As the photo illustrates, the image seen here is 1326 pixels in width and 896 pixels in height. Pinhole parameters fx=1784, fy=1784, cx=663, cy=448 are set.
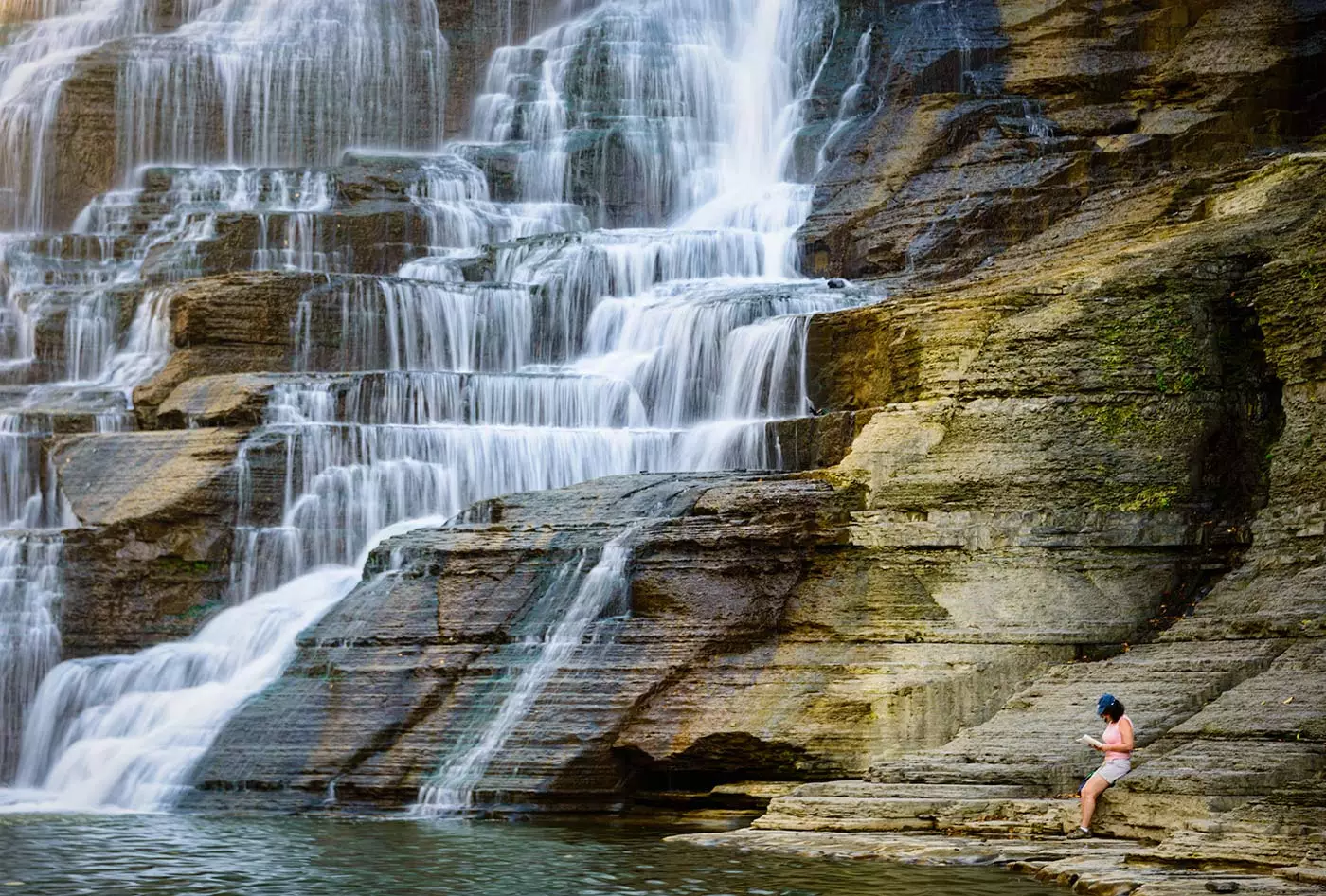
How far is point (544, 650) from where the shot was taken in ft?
61.7

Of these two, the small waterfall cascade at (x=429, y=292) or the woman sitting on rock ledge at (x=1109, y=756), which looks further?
the small waterfall cascade at (x=429, y=292)

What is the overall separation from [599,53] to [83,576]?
2050 centimetres

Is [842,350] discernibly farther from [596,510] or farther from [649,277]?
[649,277]

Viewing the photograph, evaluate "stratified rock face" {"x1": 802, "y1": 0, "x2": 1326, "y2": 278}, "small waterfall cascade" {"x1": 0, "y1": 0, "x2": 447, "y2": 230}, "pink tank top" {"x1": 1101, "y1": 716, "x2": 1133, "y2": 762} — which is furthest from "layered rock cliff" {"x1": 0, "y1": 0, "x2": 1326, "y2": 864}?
"small waterfall cascade" {"x1": 0, "y1": 0, "x2": 447, "y2": 230}

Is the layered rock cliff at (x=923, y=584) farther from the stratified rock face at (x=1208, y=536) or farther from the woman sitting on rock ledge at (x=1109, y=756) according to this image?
the woman sitting on rock ledge at (x=1109, y=756)

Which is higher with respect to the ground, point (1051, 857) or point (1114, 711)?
point (1114, 711)

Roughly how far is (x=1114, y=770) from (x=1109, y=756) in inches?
5.3

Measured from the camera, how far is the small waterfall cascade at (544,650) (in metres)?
18.0

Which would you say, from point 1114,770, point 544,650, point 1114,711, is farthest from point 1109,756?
point 544,650

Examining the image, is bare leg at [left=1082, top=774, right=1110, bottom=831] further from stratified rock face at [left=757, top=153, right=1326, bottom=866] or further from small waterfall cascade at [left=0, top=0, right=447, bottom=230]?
small waterfall cascade at [left=0, top=0, right=447, bottom=230]

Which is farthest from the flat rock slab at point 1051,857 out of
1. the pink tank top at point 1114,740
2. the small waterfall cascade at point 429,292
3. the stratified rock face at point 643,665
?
the small waterfall cascade at point 429,292

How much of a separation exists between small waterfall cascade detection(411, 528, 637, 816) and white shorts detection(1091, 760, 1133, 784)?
5968 mm

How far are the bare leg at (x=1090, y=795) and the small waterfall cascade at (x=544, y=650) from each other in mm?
5965

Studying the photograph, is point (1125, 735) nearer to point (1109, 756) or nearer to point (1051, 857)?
point (1109, 756)
